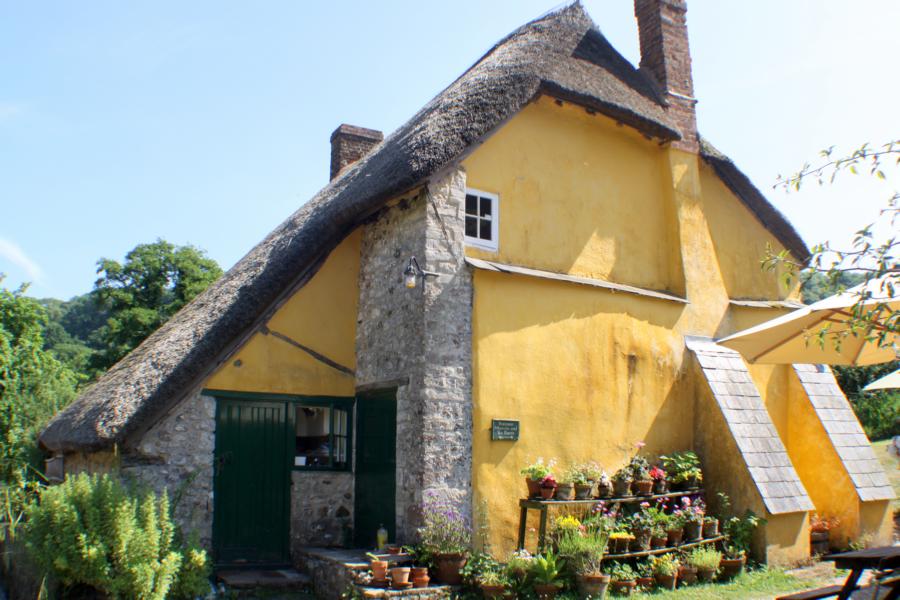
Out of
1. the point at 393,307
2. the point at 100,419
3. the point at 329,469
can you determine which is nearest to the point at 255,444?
the point at 329,469

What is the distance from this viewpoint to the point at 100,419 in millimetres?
8289

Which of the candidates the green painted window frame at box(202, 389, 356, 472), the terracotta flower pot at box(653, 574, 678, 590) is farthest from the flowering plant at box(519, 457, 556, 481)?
the green painted window frame at box(202, 389, 356, 472)

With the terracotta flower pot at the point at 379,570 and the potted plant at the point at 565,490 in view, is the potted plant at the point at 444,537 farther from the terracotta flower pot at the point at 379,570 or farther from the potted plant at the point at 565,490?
the potted plant at the point at 565,490

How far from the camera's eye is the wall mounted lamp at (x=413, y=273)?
8133mm

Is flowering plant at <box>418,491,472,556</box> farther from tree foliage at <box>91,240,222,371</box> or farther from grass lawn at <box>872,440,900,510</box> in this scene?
tree foliage at <box>91,240,222,371</box>

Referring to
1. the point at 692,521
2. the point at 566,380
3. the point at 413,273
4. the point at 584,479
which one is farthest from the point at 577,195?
the point at 692,521

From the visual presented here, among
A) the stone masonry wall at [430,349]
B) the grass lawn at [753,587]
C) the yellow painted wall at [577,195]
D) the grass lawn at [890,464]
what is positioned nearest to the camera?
the grass lawn at [753,587]

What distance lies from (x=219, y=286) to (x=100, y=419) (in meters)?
3.28

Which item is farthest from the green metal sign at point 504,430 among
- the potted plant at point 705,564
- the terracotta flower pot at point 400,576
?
the potted plant at point 705,564

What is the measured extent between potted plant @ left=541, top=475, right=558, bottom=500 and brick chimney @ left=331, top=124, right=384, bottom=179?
30.3 feet

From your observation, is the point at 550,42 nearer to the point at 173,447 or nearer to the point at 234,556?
the point at 173,447

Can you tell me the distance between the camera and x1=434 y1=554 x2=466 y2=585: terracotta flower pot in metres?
7.54

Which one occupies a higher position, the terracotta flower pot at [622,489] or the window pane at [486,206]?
the window pane at [486,206]

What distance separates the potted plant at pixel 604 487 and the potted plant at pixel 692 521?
3.17 feet
